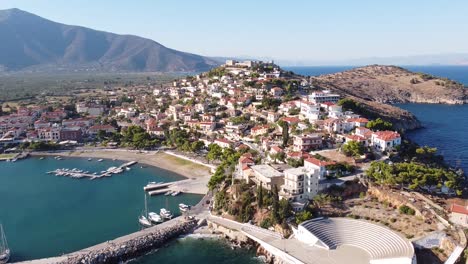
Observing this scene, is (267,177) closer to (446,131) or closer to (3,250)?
(3,250)

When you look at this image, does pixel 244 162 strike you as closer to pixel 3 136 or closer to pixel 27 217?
pixel 27 217

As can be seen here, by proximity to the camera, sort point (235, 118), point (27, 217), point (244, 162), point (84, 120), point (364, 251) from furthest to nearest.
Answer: point (84, 120), point (235, 118), point (244, 162), point (27, 217), point (364, 251)

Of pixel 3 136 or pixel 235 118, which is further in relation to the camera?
pixel 3 136

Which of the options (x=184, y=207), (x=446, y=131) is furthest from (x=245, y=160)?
(x=446, y=131)

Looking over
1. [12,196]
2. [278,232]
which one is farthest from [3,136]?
[278,232]

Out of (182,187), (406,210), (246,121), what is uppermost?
(246,121)

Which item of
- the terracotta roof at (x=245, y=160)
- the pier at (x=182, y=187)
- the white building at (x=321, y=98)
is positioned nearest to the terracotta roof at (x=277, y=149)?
the terracotta roof at (x=245, y=160)
